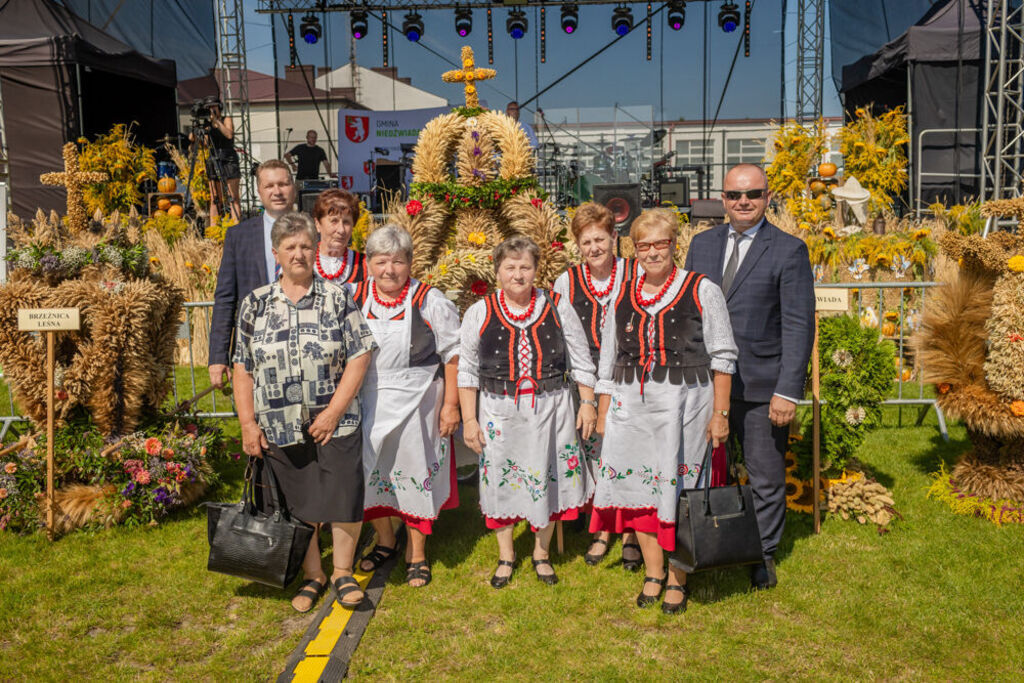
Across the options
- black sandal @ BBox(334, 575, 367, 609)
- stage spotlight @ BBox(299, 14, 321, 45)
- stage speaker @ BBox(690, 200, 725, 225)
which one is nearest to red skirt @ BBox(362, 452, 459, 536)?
black sandal @ BBox(334, 575, 367, 609)

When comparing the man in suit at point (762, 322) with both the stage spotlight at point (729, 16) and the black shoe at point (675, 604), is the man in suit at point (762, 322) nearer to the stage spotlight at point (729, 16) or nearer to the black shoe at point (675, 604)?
the black shoe at point (675, 604)

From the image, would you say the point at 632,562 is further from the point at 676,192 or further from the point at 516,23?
the point at 516,23

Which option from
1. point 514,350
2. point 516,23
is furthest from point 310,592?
point 516,23

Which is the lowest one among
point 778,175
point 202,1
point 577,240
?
point 577,240

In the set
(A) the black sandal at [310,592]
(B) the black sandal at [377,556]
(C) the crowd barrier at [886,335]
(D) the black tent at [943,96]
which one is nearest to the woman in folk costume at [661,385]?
(B) the black sandal at [377,556]

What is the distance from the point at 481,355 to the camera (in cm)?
357

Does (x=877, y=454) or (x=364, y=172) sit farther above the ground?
(x=364, y=172)

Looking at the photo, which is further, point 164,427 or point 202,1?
point 202,1

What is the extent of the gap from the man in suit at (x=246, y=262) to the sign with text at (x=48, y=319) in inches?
36.4

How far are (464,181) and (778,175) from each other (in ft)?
23.8

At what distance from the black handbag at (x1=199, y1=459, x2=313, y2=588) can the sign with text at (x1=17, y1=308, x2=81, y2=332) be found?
1723 millimetres

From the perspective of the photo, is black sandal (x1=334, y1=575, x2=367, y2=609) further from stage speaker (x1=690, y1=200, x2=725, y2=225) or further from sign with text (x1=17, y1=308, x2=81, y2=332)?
stage speaker (x1=690, y1=200, x2=725, y2=225)

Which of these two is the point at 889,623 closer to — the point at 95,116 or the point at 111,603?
the point at 111,603

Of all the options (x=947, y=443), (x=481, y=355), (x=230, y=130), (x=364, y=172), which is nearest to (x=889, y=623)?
(x=481, y=355)
